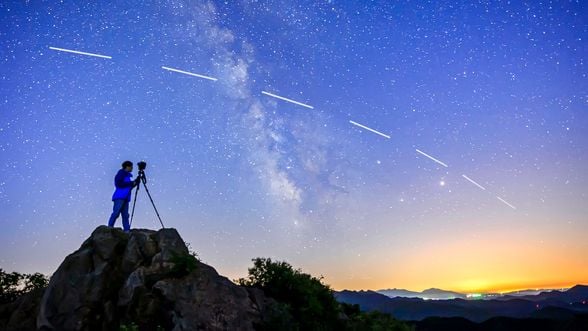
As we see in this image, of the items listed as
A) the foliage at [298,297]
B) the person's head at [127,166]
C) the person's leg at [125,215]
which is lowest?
the foliage at [298,297]

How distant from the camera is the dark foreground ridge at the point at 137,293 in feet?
45.5

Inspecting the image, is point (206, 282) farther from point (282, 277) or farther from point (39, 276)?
point (39, 276)

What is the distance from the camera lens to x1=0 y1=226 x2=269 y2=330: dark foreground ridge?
13.9 m

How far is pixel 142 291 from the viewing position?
46.7 feet

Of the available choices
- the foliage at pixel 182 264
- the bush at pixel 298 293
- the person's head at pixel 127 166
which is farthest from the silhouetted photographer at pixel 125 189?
the bush at pixel 298 293

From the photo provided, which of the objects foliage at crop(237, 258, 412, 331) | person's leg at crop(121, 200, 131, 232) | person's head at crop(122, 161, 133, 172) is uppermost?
person's head at crop(122, 161, 133, 172)

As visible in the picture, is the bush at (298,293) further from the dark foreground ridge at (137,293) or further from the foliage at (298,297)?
the dark foreground ridge at (137,293)

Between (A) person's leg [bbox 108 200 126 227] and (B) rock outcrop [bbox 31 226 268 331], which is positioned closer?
(B) rock outcrop [bbox 31 226 268 331]

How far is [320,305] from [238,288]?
4389 millimetres

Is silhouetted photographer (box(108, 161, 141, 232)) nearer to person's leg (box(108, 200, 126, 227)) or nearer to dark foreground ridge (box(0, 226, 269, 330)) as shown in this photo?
person's leg (box(108, 200, 126, 227))

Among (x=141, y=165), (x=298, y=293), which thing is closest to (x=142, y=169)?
(x=141, y=165)

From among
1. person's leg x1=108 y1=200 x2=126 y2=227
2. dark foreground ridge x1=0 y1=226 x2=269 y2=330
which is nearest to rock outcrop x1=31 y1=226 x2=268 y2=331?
dark foreground ridge x1=0 y1=226 x2=269 y2=330

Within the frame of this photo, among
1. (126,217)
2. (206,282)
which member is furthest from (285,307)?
(126,217)

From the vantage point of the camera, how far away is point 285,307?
16.2m
